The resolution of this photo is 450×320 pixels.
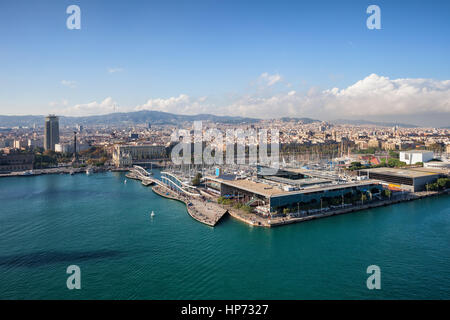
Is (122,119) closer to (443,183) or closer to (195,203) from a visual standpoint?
(195,203)

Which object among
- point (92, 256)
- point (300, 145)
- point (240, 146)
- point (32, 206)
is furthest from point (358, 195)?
point (300, 145)

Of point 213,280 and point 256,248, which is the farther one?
point 256,248

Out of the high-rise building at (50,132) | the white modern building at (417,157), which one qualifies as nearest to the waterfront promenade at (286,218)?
the white modern building at (417,157)
